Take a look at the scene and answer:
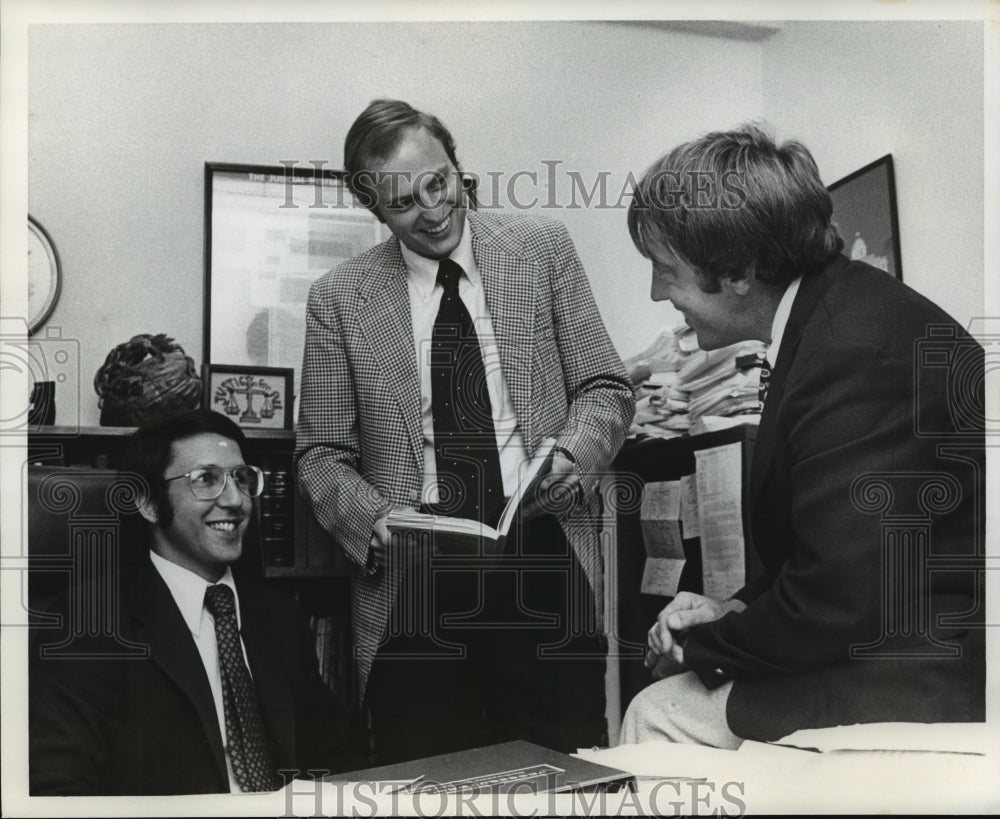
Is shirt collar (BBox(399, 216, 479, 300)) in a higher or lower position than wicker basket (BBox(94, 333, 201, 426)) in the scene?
higher

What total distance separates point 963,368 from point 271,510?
5.11 ft

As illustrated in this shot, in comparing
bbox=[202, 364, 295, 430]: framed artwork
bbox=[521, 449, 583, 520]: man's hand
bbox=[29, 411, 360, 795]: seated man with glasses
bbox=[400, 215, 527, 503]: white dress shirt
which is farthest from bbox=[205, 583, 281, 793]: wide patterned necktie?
bbox=[521, 449, 583, 520]: man's hand

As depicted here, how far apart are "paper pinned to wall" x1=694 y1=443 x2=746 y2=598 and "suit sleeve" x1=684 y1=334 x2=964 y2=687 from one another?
0.22 feet

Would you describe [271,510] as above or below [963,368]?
below

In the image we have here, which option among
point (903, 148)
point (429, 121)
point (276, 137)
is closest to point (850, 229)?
point (903, 148)

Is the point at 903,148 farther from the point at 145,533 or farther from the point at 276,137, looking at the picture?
the point at 145,533

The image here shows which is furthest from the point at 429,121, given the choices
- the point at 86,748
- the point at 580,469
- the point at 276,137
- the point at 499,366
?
the point at 86,748

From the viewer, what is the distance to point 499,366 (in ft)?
7.94

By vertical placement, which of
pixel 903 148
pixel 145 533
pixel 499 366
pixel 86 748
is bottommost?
pixel 86 748

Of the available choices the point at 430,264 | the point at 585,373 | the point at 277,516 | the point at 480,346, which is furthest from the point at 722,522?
the point at 277,516

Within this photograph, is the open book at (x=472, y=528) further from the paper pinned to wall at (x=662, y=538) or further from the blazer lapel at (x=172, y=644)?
the blazer lapel at (x=172, y=644)

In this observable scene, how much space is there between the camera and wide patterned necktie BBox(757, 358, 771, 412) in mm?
2389

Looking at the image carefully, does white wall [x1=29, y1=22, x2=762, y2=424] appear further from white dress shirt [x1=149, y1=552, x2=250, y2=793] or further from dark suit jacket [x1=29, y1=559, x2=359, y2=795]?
dark suit jacket [x1=29, y1=559, x2=359, y2=795]

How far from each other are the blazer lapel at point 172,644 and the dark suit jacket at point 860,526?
1.02 meters
